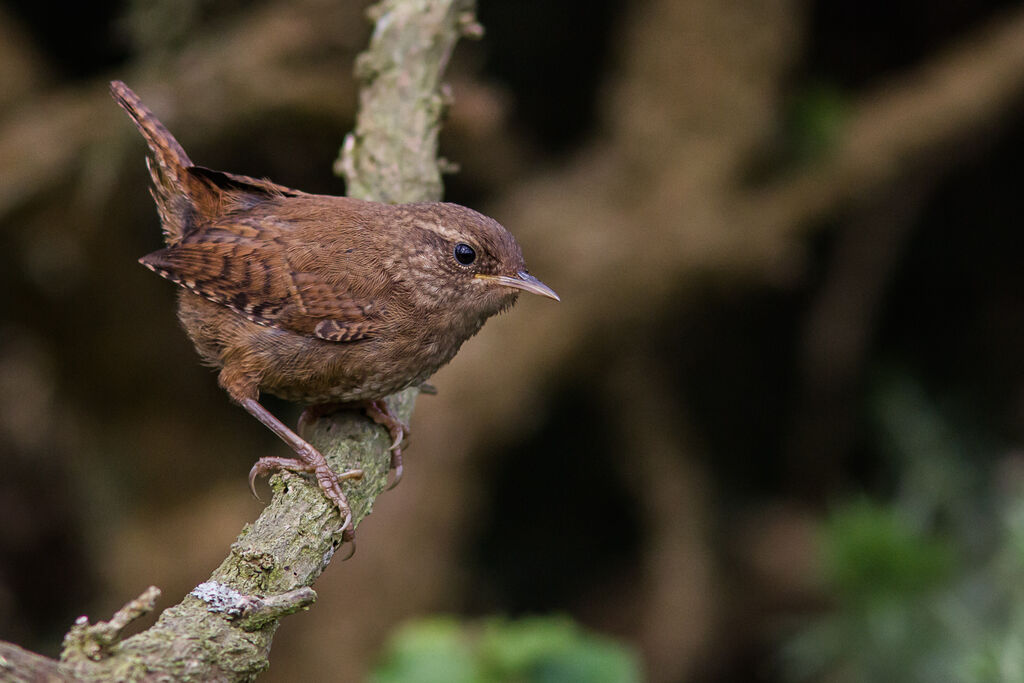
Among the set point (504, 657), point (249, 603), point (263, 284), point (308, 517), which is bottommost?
point (249, 603)

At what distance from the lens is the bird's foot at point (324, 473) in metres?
2.14

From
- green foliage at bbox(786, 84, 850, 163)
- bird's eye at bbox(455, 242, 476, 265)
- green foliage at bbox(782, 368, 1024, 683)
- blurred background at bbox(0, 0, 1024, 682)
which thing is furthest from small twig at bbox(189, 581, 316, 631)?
green foliage at bbox(786, 84, 850, 163)

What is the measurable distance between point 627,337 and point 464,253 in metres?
2.77

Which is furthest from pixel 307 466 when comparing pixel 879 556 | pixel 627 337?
pixel 627 337

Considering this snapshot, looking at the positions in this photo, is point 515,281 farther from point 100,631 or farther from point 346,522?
point 100,631

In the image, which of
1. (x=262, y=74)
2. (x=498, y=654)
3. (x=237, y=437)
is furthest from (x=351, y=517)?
(x=237, y=437)

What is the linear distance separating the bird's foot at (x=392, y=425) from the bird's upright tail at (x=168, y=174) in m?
0.74

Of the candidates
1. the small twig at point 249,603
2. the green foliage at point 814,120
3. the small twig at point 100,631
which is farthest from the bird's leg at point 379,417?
the green foliage at point 814,120

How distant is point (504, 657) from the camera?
3.38m

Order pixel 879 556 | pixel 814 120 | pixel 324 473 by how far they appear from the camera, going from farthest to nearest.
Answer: pixel 814 120 < pixel 879 556 < pixel 324 473

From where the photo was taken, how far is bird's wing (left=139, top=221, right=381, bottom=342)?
258cm

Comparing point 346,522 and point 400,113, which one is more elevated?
point 400,113

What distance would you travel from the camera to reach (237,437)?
576cm

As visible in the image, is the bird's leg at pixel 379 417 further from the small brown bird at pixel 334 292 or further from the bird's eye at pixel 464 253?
the bird's eye at pixel 464 253
